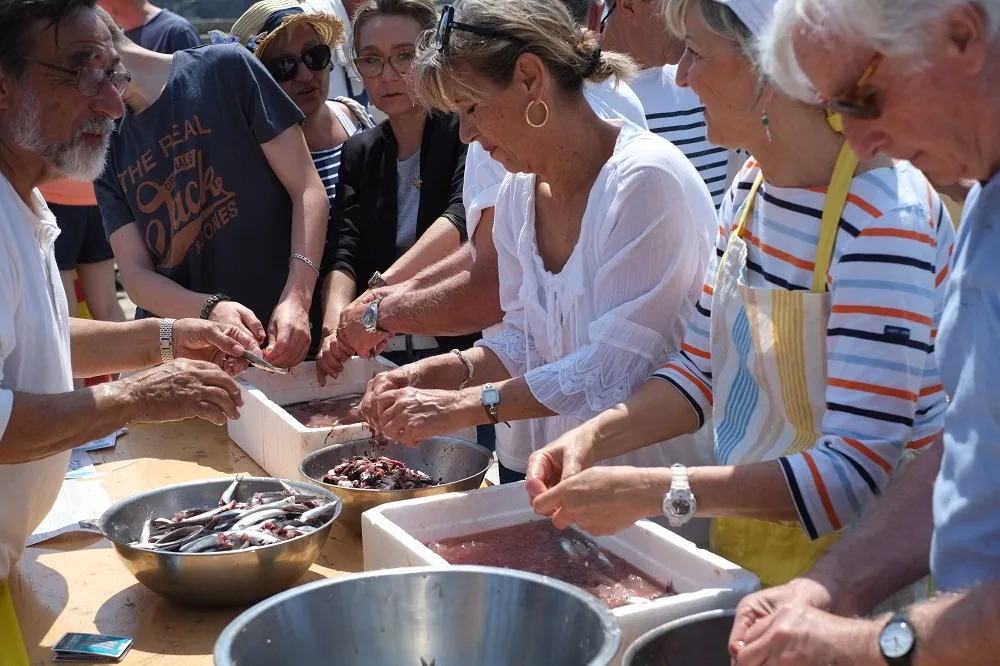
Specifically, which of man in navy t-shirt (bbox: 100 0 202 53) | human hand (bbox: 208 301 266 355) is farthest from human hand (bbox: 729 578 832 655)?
man in navy t-shirt (bbox: 100 0 202 53)

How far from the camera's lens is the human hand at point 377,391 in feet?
8.83

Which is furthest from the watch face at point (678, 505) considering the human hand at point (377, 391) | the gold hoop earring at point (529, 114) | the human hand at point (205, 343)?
the human hand at point (205, 343)

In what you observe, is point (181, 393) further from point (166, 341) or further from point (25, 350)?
point (166, 341)

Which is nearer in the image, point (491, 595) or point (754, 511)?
point (491, 595)

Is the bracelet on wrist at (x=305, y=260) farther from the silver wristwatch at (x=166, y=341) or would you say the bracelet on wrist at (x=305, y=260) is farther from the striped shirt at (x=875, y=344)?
the striped shirt at (x=875, y=344)

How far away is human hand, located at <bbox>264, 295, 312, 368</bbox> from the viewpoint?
3.42 meters

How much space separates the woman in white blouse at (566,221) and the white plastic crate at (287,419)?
22 centimetres

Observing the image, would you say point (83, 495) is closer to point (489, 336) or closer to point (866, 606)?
point (489, 336)

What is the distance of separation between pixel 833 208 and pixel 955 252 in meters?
0.44

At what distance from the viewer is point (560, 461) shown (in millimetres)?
2176

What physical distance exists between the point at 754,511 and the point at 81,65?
1.84m

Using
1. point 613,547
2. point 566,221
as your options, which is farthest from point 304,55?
point 613,547

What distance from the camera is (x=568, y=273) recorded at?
2.60 meters

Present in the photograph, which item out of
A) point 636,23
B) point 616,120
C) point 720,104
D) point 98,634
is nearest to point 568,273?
point 616,120
